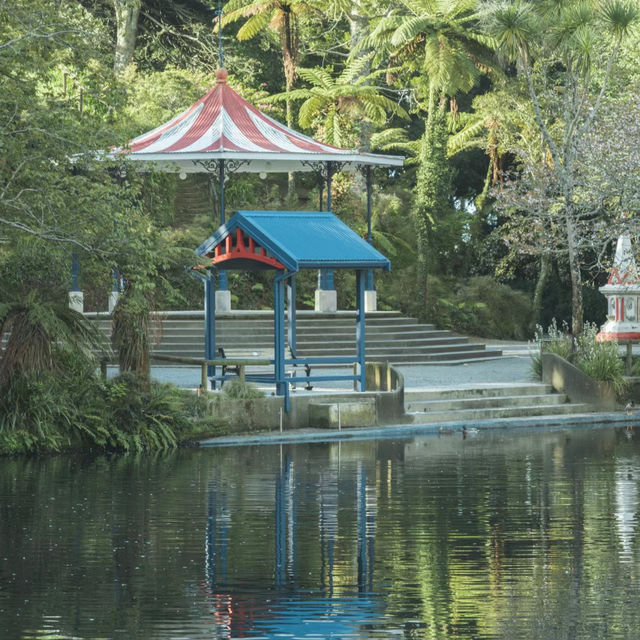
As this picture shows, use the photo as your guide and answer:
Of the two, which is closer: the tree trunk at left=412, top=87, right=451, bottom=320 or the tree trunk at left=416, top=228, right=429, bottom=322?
the tree trunk at left=416, top=228, right=429, bottom=322

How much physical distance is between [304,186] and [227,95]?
12.7 m

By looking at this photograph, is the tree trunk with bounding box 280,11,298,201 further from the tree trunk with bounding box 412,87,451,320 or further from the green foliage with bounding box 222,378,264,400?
the green foliage with bounding box 222,378,264,400

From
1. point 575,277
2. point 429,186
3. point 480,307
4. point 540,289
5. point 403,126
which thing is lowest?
point 575,277

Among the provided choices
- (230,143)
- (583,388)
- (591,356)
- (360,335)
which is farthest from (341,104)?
(360,335)

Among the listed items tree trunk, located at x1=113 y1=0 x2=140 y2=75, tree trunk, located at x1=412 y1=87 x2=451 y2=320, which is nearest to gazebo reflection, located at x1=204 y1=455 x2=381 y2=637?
tree trunk, located at x1=412 y1=87 x2=451 y2=320

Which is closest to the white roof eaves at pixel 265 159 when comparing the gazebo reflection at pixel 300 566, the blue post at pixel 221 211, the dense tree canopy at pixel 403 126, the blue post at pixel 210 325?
the blue post at pixel 221 211

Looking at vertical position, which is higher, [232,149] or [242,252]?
[232,149]

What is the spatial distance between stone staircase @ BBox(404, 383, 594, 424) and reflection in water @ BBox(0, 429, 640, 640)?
4377mm

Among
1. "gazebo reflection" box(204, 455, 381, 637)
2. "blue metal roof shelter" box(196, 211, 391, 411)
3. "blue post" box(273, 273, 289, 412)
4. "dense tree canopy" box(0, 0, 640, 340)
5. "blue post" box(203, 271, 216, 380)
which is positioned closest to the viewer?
"gazebo reflection" box(204, 455, 381, 637)

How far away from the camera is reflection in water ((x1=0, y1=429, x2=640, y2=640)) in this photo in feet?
31.6

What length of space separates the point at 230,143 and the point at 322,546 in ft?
75.9

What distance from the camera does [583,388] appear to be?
1056 inches

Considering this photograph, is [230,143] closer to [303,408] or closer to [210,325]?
[210,325]

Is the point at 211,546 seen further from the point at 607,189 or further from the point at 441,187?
the point at 441,187
